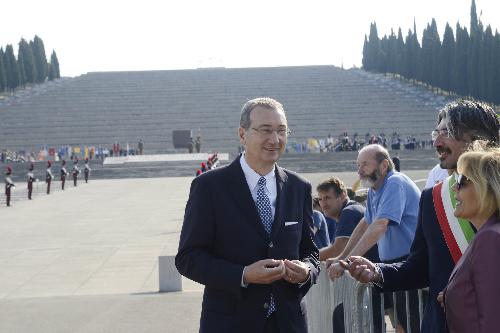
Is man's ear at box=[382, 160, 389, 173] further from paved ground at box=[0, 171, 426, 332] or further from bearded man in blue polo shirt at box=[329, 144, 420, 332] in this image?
paved ground at box=[0, 171, 426, 332]

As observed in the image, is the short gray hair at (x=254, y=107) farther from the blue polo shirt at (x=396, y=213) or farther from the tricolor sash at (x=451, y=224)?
the blue polo shirt at (x=396, y=213)

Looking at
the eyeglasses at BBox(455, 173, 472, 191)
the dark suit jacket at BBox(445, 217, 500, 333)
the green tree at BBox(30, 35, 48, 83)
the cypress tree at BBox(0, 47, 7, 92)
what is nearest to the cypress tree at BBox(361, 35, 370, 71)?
the green tree at BBox(30, 35, 48, 83)

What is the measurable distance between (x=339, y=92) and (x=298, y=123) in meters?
9.31

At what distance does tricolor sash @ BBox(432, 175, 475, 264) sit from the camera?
3680mm

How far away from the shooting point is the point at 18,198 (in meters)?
33.8

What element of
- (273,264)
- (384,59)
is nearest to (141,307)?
(273,264)

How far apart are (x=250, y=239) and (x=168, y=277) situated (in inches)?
297

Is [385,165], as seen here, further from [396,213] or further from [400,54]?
[400,54]

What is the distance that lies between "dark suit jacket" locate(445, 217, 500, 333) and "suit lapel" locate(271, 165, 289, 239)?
47.1 inches

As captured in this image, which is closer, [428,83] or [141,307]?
[141,307]

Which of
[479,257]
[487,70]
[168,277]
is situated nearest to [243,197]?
[479,257]

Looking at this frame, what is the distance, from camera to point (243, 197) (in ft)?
13.6

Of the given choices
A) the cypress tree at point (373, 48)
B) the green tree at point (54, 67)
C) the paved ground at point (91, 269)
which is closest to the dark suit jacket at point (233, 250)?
the paved ground at point (91, 269)

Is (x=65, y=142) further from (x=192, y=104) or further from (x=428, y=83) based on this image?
(x=428, y=83)
